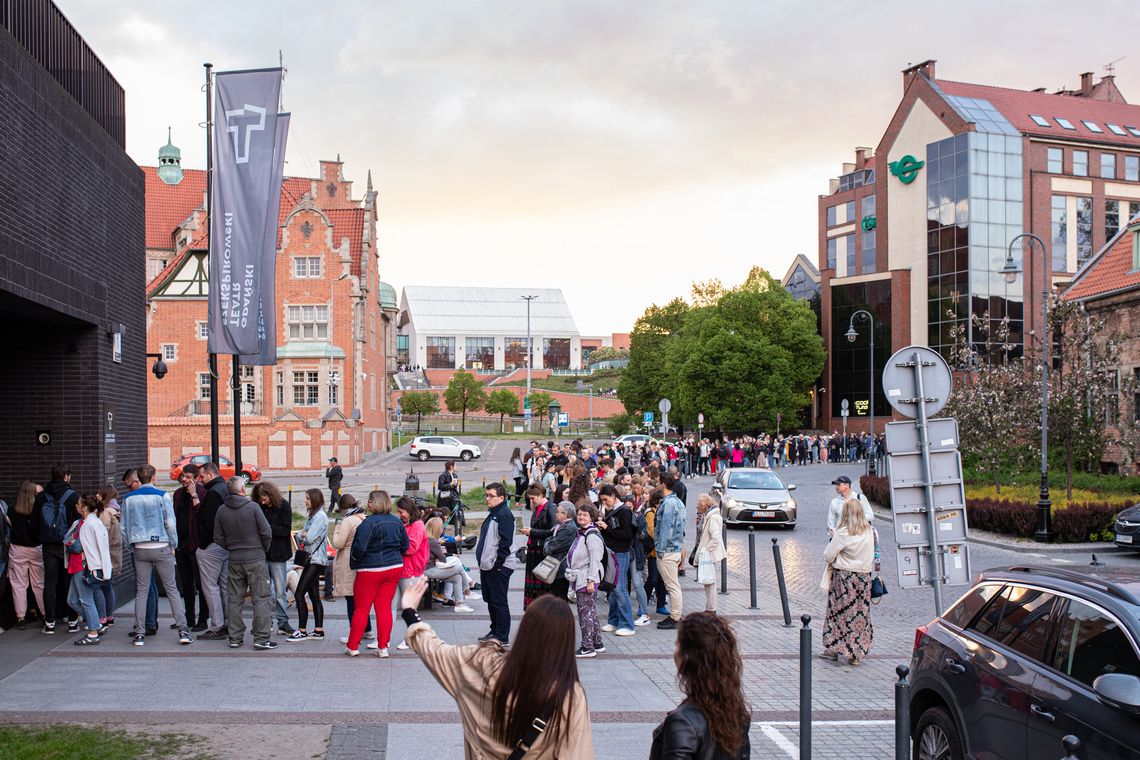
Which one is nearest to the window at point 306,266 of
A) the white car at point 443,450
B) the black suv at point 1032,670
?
the white car at point 443,450

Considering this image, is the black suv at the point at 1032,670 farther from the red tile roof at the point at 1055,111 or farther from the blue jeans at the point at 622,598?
the red tile roof at the point at 1055,111

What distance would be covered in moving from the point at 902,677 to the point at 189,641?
8219 millimetres

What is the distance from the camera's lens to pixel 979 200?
197ft

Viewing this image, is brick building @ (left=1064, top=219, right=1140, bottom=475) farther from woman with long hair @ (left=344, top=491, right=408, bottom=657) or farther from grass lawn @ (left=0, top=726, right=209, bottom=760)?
grass lawn @ (left=0, top=726, right=209, bottom=760)

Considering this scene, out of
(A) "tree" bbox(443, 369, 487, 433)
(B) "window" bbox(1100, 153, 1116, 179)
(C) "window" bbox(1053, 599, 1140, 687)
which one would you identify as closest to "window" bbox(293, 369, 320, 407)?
(A) "tree" bbox(443, 369, 487, 433)

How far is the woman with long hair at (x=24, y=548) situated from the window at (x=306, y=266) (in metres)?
47.0

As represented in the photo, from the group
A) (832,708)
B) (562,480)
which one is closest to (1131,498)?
(562,480)

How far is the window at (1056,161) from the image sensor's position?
6156 cm

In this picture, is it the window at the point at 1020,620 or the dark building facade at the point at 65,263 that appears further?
the dark building facade at the point at 65,263

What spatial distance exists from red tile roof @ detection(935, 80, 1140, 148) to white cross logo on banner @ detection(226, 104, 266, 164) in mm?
57365

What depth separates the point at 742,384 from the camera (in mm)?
65438

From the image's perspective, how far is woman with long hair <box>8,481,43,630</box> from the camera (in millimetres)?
11461

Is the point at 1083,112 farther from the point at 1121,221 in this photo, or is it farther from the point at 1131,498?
the point at 1131,498

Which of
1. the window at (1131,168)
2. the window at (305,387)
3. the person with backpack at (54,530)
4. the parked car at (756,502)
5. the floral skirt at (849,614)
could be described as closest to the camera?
the floral skirt at (849,614)
